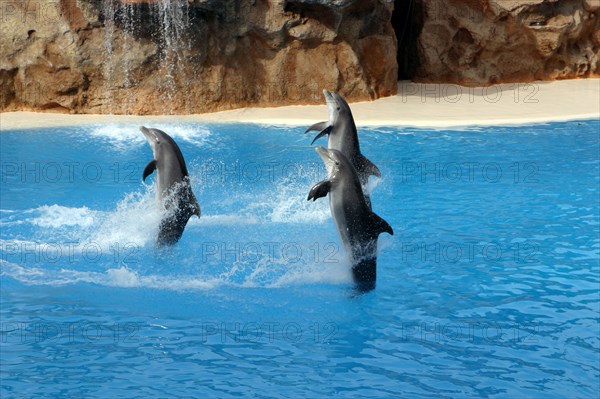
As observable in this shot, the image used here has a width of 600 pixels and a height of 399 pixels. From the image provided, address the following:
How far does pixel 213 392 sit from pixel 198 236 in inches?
114

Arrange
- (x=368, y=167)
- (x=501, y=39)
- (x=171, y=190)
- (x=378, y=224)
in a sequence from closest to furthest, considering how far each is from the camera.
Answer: (x=378, y=224) < (x=171, y=190) < (x=368, y=167) < (x=501, y=39)

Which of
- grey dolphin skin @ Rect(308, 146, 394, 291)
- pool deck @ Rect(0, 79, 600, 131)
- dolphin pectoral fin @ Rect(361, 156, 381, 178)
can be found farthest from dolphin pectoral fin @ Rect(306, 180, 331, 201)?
pool deck @ Rect(0, 79, 600, 131)

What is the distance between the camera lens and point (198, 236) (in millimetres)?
8008

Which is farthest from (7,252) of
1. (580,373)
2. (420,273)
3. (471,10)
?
(471,10)

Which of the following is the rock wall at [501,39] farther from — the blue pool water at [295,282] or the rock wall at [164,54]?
the blue pool water at [295,282]

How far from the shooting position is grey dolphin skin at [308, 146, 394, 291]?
20.9 feet

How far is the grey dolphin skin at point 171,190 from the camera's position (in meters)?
7.16

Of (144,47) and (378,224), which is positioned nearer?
(378,224)

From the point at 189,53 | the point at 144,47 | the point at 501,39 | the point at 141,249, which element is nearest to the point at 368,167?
the point at 141,249

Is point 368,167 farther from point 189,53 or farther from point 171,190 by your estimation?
point 189,53

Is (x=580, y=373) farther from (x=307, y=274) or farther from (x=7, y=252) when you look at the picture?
(x=7, y=252)

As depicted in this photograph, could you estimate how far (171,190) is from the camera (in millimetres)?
7223

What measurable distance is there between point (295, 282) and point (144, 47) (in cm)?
734

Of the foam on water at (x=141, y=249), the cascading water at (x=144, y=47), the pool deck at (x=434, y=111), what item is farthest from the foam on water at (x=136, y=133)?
the foam on water at (x=141, y=249)
